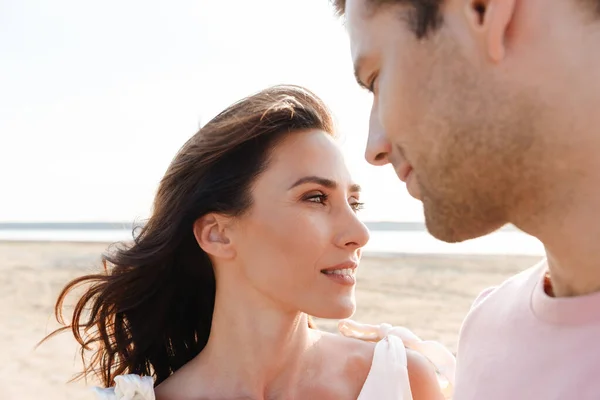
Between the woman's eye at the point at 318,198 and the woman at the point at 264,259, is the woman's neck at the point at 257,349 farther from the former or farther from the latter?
the woman's eye at the point at 318,198

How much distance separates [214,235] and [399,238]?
1841cm

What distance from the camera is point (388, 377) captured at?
2.87 metres

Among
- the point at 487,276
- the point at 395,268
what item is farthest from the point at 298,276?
the point at 395,268

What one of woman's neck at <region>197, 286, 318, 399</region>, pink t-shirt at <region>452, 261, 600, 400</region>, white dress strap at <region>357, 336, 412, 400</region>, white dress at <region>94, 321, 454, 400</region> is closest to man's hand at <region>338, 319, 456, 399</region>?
white dress at <region>94, 321, 454, 400</region>

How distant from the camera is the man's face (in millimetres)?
1242

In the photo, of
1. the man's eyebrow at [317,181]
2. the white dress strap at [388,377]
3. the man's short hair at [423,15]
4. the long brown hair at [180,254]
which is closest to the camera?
the man's short hair at [423,15]

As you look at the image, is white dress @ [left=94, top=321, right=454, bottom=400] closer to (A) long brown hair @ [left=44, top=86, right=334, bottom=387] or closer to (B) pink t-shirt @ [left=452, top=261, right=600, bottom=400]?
(A) long brown hair @ [left=44, top=86, right=334, bottom=387]

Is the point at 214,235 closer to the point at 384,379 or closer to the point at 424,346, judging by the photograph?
the point at 384,379

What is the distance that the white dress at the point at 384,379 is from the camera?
285 cm

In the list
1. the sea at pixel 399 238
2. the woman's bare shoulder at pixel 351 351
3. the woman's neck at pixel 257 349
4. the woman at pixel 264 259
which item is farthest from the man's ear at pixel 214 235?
the sea at pixel 399 238

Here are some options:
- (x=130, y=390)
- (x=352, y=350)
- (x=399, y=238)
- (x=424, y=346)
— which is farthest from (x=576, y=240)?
(x=399, y=238)

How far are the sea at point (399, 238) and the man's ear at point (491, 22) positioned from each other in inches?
369

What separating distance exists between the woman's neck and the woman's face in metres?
0.08

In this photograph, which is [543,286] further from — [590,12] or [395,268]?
[395,268]
